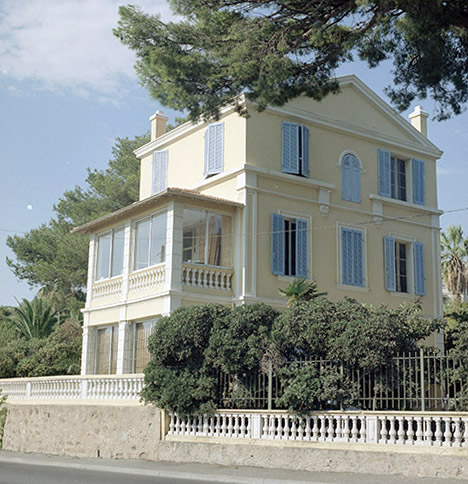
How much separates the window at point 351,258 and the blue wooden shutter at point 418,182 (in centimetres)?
315

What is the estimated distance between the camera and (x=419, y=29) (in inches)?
523

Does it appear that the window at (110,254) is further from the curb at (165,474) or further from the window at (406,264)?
the window at (406,264)

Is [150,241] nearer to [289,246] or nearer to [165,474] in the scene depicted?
[289,246]

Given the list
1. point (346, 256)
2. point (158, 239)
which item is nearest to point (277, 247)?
point (346, 256)

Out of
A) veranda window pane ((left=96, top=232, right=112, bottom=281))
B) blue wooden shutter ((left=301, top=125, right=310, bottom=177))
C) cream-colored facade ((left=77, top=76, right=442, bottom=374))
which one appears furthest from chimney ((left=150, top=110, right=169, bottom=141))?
blue wooden shutter ((left=301, top=125, right=310, bottom=177))

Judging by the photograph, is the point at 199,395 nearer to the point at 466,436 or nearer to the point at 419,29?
the point at 466,436

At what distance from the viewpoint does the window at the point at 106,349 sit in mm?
23266

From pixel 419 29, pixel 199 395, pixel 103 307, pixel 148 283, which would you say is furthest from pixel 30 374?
pixel 419 29

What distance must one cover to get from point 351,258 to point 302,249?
1.96 meters

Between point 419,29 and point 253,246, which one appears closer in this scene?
point 419,29

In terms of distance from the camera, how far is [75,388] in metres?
19.8

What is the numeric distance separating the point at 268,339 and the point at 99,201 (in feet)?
99.1

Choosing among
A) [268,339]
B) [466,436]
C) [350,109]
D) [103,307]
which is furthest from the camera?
[350,109]

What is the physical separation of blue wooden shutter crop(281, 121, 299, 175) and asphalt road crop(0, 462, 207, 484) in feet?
37.0
